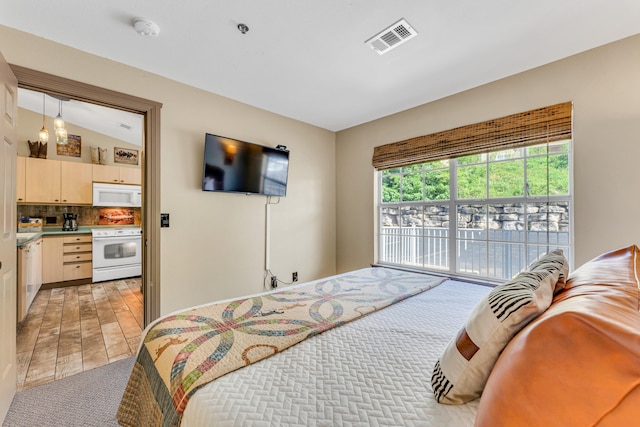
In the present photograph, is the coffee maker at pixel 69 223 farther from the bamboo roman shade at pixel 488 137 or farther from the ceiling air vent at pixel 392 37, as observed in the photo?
the ceiling air vent at pixel 392 37

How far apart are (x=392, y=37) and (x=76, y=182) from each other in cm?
576

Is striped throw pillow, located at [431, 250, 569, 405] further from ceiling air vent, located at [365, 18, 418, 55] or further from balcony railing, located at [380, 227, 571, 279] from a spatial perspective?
balcony railing, located at [380, 227, 571, 279]

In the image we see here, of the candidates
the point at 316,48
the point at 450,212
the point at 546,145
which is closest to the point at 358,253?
the point at 450,212

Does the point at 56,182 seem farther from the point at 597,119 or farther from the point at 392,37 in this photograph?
the point at 597,119

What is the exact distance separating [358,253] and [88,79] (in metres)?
3.25

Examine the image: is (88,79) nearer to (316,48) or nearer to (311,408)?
(316,48)

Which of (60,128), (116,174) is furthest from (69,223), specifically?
(60,128)

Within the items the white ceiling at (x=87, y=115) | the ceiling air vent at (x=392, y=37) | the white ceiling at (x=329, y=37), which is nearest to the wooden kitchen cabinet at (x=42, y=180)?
the white ceiling at (x=87, y=115)

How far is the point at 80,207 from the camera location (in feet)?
17.0

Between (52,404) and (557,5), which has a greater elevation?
(557,5)

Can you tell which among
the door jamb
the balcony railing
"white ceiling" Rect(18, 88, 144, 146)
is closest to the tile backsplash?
"white ceiling" Rect(18, 88, 144, 146)

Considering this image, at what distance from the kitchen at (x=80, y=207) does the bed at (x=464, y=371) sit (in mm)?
2955

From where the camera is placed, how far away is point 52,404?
5.67 feet

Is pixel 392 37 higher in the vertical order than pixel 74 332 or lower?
higher
